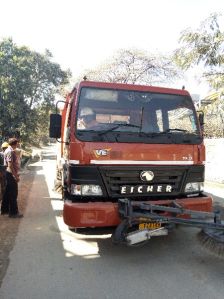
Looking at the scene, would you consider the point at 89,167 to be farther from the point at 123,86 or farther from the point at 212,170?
the point at 212,170

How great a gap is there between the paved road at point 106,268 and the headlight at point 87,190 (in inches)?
38.6

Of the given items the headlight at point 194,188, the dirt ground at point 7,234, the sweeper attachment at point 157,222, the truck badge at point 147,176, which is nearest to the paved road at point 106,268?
the dirt ground at point 7,234

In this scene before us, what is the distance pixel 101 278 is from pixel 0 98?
22.3 m

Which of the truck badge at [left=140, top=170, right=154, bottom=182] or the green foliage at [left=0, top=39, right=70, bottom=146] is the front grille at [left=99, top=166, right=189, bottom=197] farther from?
the green foliage at [left=0, top=39, right=70, bottom=146]

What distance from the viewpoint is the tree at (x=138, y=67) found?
2294cm

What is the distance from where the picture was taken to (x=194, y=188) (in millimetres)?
5680

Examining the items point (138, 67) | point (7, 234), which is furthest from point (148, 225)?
point (138, 67)

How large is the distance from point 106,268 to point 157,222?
927mm

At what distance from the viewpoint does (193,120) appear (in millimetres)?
6004

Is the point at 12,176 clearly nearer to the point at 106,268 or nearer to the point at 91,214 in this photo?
the point at 91,214

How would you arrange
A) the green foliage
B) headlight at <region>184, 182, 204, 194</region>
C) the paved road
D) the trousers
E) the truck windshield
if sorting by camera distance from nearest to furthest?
the paved road, the truck windshield, headlight at <region>184, 182, 204, 194</region>, the trousers, the green foliage

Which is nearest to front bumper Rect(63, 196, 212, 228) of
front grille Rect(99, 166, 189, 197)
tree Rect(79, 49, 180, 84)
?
front grille Rect(99, 166, 189, 197)

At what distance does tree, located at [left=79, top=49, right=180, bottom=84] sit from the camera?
22.9 m

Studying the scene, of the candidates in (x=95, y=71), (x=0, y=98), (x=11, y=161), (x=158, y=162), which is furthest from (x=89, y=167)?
(x=0, y=98)
